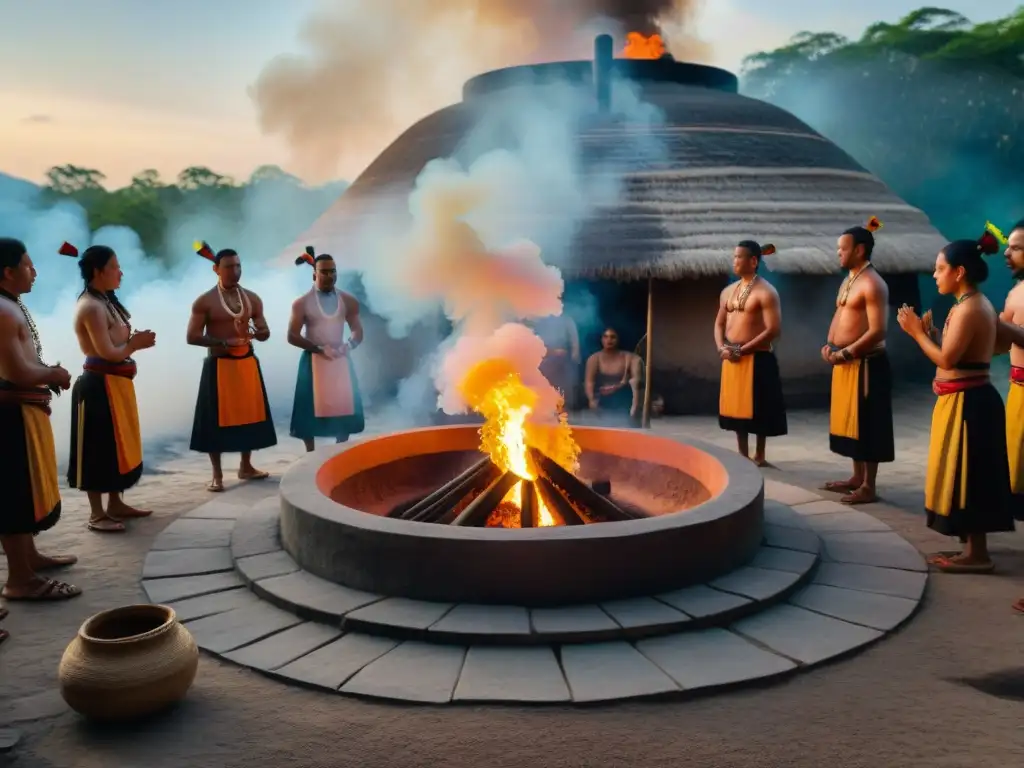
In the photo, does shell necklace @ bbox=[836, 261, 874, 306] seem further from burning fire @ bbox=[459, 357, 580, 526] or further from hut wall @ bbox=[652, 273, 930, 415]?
hut wall @ bbox=[652, 273, 930, 415]

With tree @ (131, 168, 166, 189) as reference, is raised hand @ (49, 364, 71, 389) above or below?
below

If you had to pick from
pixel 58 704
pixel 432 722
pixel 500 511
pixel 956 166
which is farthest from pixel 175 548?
pixel 956 166

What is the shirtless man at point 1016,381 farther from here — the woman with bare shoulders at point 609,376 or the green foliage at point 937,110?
the green foliage at point 937,110

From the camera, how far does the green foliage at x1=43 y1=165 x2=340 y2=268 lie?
24797 millimetres

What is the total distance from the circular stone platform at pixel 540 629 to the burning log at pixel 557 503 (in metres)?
0.84

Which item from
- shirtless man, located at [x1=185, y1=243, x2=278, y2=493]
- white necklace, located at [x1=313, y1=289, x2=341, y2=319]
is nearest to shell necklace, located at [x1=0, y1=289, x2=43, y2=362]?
shirtless man, located at [x1=185, y1=243, x2=278, y2=493]

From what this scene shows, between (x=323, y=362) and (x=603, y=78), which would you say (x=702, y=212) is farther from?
(x=323, y=362)

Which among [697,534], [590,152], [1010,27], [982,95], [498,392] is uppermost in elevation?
[1010,27]

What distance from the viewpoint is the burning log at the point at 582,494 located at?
4.43 meters

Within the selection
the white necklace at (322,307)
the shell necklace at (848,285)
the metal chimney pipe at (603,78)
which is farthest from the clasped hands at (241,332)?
the metal chimney pipe at (603,78)

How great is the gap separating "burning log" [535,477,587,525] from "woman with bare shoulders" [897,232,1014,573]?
1941mm

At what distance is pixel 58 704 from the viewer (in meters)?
2.90

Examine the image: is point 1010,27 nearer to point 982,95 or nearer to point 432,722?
point 982,95

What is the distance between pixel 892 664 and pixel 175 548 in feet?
12.3
